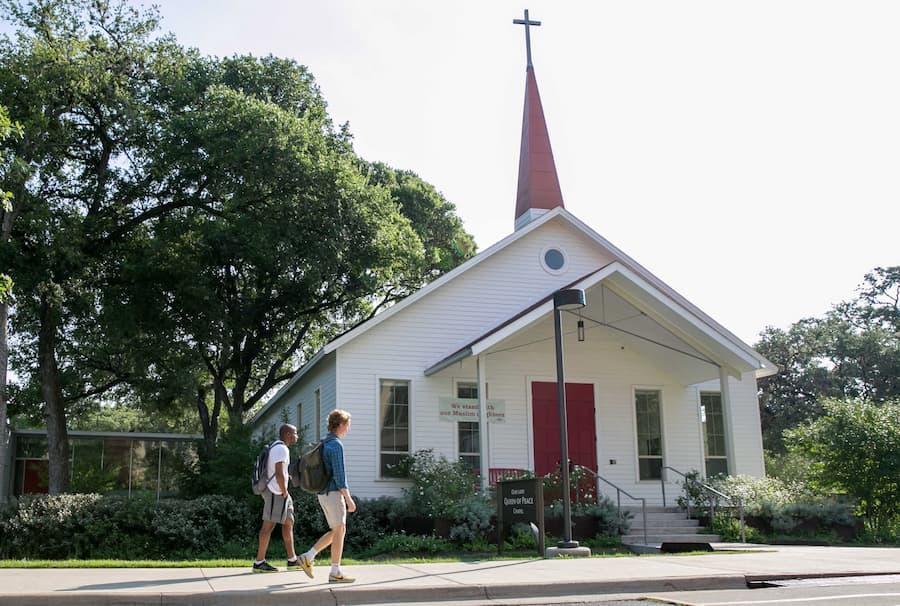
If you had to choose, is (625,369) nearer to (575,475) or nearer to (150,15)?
(575,475)

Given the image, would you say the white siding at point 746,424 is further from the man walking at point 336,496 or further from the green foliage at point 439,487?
the man walking at point 336,496

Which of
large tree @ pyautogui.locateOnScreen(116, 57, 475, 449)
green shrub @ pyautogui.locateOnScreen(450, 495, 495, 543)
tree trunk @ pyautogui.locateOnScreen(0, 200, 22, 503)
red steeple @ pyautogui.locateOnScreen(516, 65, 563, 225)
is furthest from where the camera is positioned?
red steeple @ pyautogui.locateOnScreen(516, 65, 563, 225)

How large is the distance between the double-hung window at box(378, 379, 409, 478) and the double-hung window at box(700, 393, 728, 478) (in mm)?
7261

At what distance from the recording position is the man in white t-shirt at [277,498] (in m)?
10.3

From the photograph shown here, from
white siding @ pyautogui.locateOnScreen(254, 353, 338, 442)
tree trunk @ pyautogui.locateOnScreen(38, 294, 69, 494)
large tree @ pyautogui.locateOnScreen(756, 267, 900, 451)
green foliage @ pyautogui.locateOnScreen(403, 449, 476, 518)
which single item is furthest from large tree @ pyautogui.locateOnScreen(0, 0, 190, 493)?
large tree @ pyautogui.locateOnScreen(756, 267, 900, 451)

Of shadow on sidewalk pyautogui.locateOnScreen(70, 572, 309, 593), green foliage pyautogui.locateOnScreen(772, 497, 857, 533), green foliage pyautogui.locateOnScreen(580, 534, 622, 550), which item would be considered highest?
green foliage pyautogui.locateOnScreen(772, 497, 857, 533)

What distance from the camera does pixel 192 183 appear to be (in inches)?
916

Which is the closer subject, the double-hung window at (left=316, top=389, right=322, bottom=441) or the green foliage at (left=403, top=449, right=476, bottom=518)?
the green foliage at (left=403, top=449, right=476, bottom=518)

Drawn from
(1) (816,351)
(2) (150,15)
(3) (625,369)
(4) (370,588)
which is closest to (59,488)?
(2) (150,15)

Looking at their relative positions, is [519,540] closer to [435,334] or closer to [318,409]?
[435,334]

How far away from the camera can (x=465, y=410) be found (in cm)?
1969

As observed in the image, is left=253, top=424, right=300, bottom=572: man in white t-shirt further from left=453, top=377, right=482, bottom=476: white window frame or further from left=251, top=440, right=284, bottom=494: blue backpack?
left=453, top=377, right=482, bottom=476: white window frame

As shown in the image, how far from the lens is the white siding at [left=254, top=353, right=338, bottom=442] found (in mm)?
19594

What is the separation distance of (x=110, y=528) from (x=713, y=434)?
1375cm
